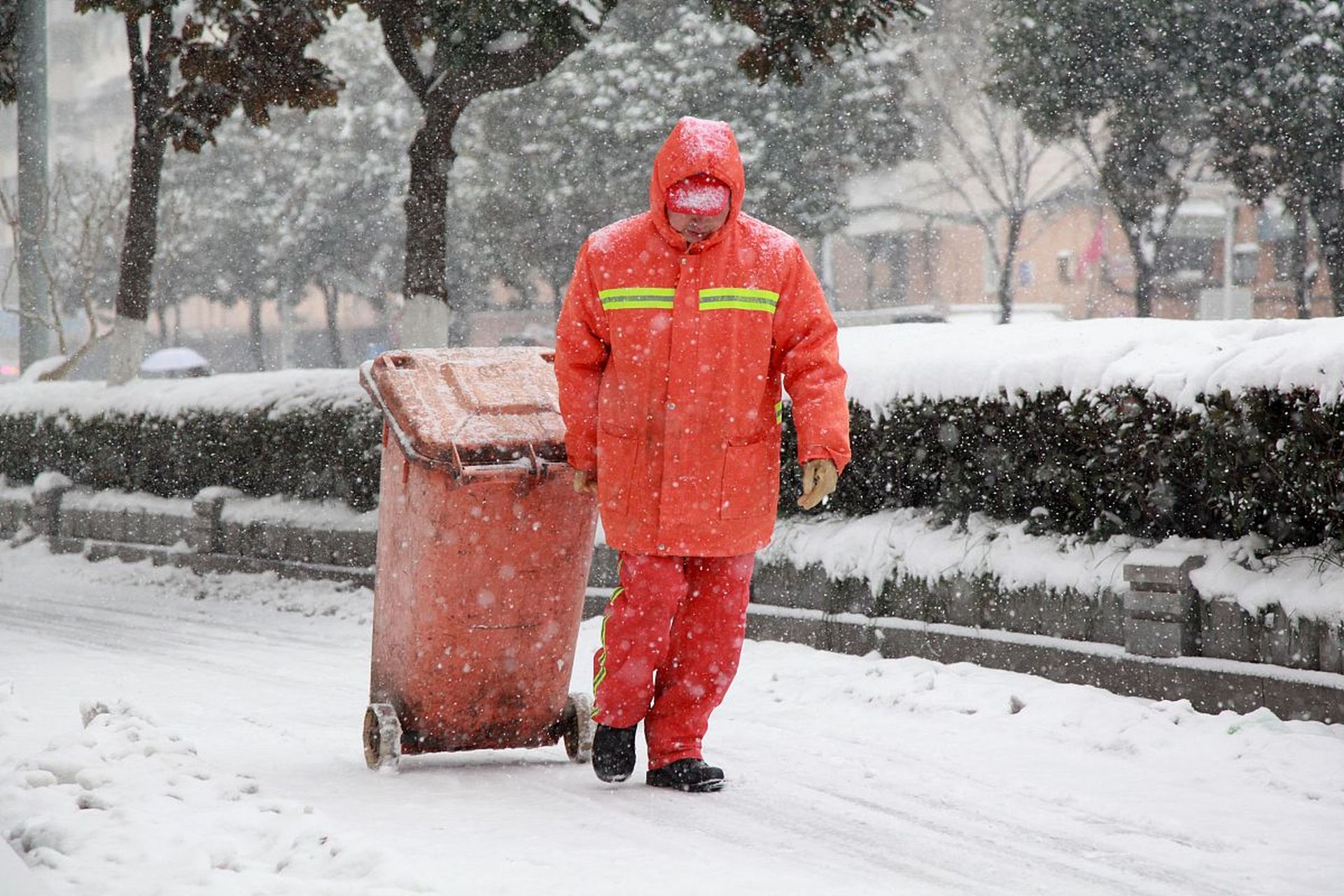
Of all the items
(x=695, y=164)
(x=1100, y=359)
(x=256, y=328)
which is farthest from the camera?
(x=256, y=328)

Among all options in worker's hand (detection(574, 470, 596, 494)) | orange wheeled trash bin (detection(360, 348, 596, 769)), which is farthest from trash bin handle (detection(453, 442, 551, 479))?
worker's hand (detection(574, 470, 596, 494))

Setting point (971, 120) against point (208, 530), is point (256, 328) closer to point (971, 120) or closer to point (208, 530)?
point (971, 120)

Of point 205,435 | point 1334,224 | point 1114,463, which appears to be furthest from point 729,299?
point 1334,224

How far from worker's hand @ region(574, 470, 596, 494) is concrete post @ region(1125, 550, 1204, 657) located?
2.47 meters

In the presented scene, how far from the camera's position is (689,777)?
184 inches

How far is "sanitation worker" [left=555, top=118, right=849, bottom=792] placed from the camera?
14.6ft

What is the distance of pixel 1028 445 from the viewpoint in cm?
685

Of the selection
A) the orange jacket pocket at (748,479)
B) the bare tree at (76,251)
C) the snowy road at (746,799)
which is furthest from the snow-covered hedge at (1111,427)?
the bare tree at (76,251)

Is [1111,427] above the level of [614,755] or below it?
above

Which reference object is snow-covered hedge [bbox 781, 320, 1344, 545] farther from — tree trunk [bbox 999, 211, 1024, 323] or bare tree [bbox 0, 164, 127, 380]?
tree trunk [bbox 999, 211, 1024, 323]

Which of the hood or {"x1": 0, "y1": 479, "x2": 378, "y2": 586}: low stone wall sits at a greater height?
the hood

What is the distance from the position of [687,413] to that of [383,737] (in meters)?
1.43

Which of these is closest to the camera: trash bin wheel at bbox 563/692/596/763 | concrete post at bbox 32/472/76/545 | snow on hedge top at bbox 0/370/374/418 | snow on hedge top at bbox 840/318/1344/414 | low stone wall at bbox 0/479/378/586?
trash bin wheel at bbox 563/692/596/763

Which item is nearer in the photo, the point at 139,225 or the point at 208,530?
the point at 208,530
